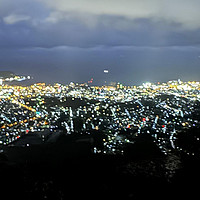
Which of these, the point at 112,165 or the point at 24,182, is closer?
the point at 24,182

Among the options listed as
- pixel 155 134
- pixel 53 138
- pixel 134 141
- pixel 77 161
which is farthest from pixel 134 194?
pixel 155 134

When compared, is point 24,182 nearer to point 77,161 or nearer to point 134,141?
point 77,161

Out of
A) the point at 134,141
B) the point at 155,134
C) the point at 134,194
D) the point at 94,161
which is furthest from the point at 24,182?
the point at 155,134

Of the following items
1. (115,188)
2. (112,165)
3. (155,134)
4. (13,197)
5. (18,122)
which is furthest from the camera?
(18,122)

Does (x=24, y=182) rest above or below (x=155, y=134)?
below

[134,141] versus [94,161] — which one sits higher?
[134,141]

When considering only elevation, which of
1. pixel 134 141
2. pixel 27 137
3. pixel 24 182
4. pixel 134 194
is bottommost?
pixel 134 194

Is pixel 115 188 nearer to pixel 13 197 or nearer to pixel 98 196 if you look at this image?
pixel 98 196

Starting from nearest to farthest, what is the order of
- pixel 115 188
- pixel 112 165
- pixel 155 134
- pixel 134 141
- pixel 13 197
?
1. pixel 13 197
2. pixel 115 188
3. pixel 112 165
4. pixel 134 141
5. pixel 155 134

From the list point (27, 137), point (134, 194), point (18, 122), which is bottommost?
point (134, 194)
